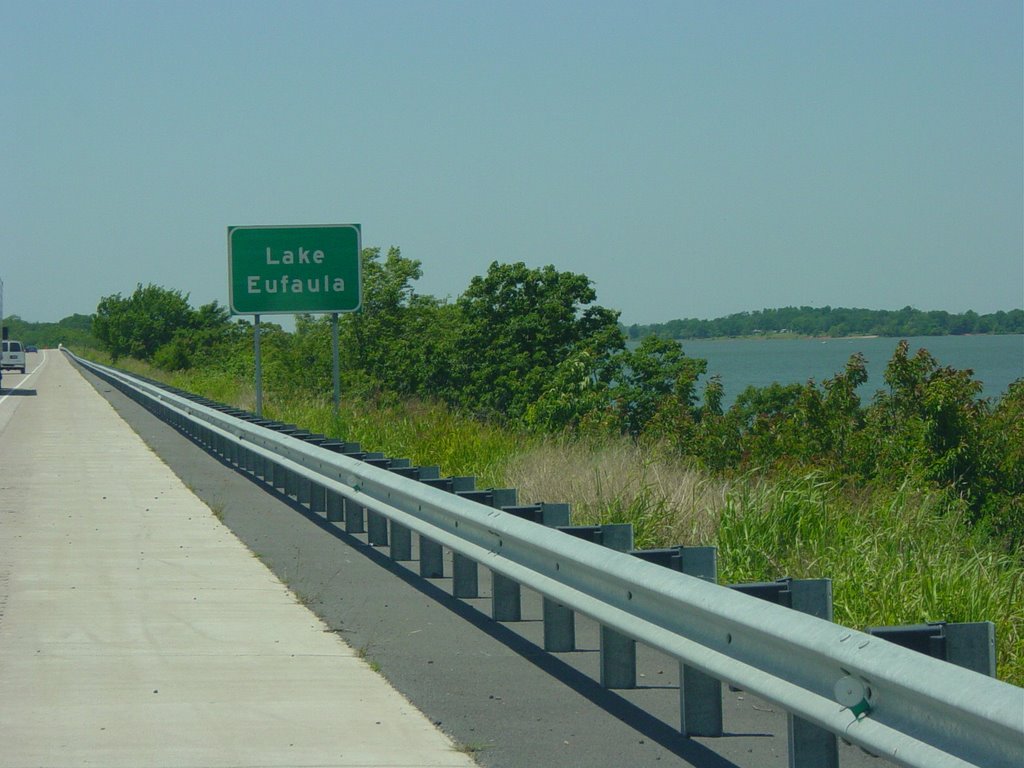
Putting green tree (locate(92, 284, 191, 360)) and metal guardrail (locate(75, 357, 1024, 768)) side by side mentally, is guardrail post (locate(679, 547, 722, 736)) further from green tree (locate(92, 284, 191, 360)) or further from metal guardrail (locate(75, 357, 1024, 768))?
green tree (locate(92, 284, 191, 360))

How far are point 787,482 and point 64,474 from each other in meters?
9.79

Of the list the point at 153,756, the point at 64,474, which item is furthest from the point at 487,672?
the point at 64,474

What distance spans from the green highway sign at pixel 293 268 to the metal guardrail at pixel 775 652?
42.9 ft

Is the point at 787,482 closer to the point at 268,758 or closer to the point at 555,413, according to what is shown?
the point at 268,758

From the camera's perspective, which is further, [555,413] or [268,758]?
[555,413]

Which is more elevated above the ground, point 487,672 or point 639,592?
point 639,592

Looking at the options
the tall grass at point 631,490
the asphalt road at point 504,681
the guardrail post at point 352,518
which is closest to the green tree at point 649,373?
the tall grass at point 631,490

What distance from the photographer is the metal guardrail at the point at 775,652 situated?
11.7ft

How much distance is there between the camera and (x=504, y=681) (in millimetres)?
6641

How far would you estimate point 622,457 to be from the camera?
42.5 feet

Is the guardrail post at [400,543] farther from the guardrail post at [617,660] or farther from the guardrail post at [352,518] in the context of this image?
the guardrail post at [617,660]

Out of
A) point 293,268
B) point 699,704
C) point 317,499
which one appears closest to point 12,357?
point 293,268

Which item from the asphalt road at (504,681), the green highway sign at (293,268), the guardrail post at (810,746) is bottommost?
the asphalt road at (504,681)

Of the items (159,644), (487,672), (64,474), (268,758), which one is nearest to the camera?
(268,758)
